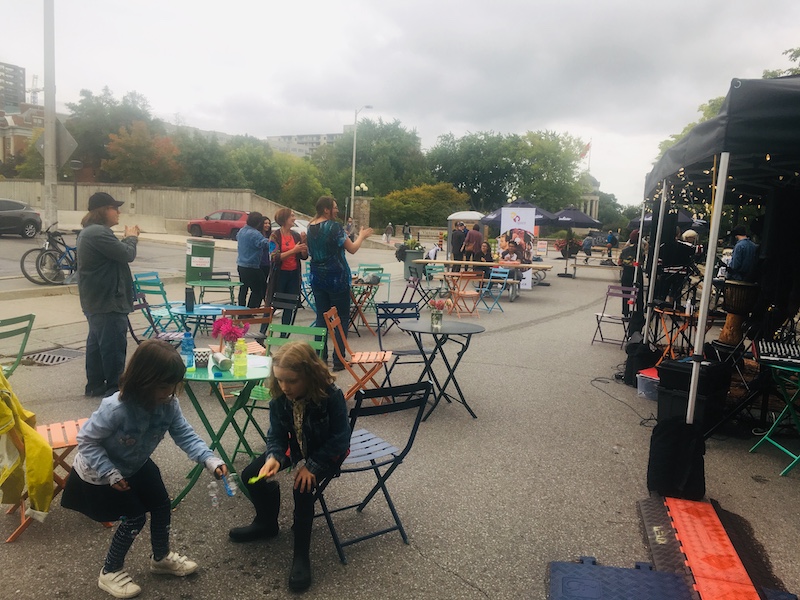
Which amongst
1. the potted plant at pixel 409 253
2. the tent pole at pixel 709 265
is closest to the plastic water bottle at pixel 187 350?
the tent pole at pixel 709 265

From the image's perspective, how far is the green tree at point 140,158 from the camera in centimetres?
3834

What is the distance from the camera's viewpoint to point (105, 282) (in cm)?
477

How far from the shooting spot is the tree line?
3969cm

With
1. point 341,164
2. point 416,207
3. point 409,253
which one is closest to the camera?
point 409,253

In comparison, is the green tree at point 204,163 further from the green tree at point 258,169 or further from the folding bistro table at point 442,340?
the folding bistro table at point 442,340

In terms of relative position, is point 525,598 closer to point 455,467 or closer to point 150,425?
point 455,467

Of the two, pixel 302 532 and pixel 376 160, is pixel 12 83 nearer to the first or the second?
pixel 376 160

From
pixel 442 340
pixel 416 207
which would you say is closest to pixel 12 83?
pixel 416 207

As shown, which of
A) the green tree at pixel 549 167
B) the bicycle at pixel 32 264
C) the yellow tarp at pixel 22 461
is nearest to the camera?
the yellow tarp at pixel 22 461

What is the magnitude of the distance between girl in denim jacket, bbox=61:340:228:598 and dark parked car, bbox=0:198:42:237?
68.8ft

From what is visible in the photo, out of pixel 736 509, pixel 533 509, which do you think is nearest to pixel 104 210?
pixel 533 509

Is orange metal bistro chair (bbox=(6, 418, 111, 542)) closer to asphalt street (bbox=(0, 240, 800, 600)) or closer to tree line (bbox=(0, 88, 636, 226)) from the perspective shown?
asphalt street (bbox=(0, 240, 800, 600))

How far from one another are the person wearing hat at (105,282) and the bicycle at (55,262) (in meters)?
7.08

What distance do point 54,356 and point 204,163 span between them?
3782 cm
